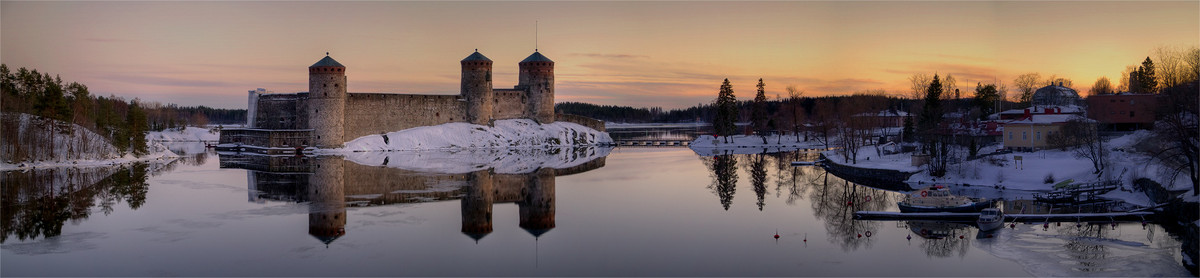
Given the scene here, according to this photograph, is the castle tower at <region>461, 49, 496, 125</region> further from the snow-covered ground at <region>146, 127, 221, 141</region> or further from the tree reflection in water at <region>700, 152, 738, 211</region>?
the snow-covered ground at <region>146, 127, 221, 141</region>

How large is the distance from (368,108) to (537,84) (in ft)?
53.4

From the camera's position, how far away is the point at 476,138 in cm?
6669

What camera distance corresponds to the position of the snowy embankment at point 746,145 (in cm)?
6550

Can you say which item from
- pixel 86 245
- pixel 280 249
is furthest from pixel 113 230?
pixel 280 249

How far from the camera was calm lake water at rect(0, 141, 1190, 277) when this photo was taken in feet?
57.1

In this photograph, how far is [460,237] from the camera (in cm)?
2100

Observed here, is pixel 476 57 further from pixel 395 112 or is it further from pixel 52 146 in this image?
pixel 52 146

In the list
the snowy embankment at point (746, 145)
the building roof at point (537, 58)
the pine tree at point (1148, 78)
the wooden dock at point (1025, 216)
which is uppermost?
the building roof at point (537, 58)

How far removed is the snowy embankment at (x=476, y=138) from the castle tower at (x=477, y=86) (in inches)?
42.4

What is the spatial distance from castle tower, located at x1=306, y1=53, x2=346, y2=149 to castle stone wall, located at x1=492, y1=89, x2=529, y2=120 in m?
15.5

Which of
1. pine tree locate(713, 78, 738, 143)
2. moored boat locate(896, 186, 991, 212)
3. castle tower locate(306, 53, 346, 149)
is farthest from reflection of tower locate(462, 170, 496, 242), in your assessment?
pine tree locate(713, 78, 738, 143)

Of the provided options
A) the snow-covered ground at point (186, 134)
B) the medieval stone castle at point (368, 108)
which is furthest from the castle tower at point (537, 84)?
the snow-covered ground at point (186, 134)

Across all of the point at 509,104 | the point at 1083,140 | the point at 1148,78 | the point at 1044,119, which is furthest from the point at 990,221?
the point at 1148,78

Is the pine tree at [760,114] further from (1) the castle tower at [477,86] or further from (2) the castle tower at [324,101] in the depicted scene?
(2) the castle tower at [324,101]
